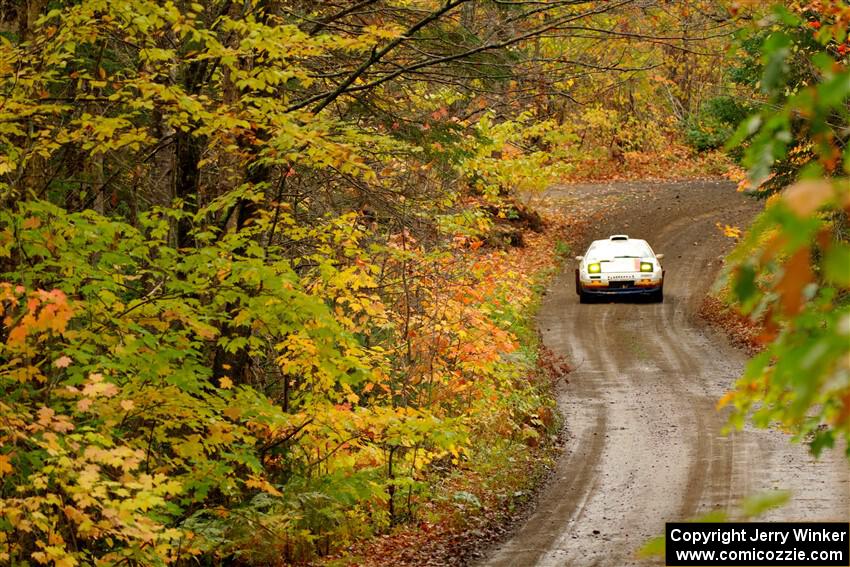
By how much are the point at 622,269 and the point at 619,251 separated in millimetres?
515

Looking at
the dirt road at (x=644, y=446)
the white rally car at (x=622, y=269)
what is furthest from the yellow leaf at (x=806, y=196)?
the white rally car at (x=622, y=269)

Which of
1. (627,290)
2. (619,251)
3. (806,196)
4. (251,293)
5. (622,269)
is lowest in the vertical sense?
(627,290)

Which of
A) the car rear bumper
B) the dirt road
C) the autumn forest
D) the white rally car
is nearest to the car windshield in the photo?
the white rally car

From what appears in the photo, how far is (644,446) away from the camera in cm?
1473

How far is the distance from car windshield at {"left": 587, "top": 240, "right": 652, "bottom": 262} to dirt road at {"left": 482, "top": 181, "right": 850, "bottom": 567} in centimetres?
147

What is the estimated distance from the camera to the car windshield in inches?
999

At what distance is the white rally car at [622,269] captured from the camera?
83.5 feet

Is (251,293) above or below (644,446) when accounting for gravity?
above

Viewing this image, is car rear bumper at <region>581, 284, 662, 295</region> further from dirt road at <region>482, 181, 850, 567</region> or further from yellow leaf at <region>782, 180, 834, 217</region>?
yellow leaf at <region>782, 180, 834, 217</region>

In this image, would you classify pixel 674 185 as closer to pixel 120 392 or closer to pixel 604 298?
pixel 604 298

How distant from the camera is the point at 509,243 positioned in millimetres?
31797

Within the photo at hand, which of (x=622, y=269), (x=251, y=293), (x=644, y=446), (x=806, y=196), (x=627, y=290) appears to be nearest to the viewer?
(x=806, y=196)

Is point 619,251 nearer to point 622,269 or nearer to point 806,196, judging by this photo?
point 622,269

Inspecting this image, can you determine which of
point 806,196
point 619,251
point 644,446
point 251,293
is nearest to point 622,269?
point 619,251
